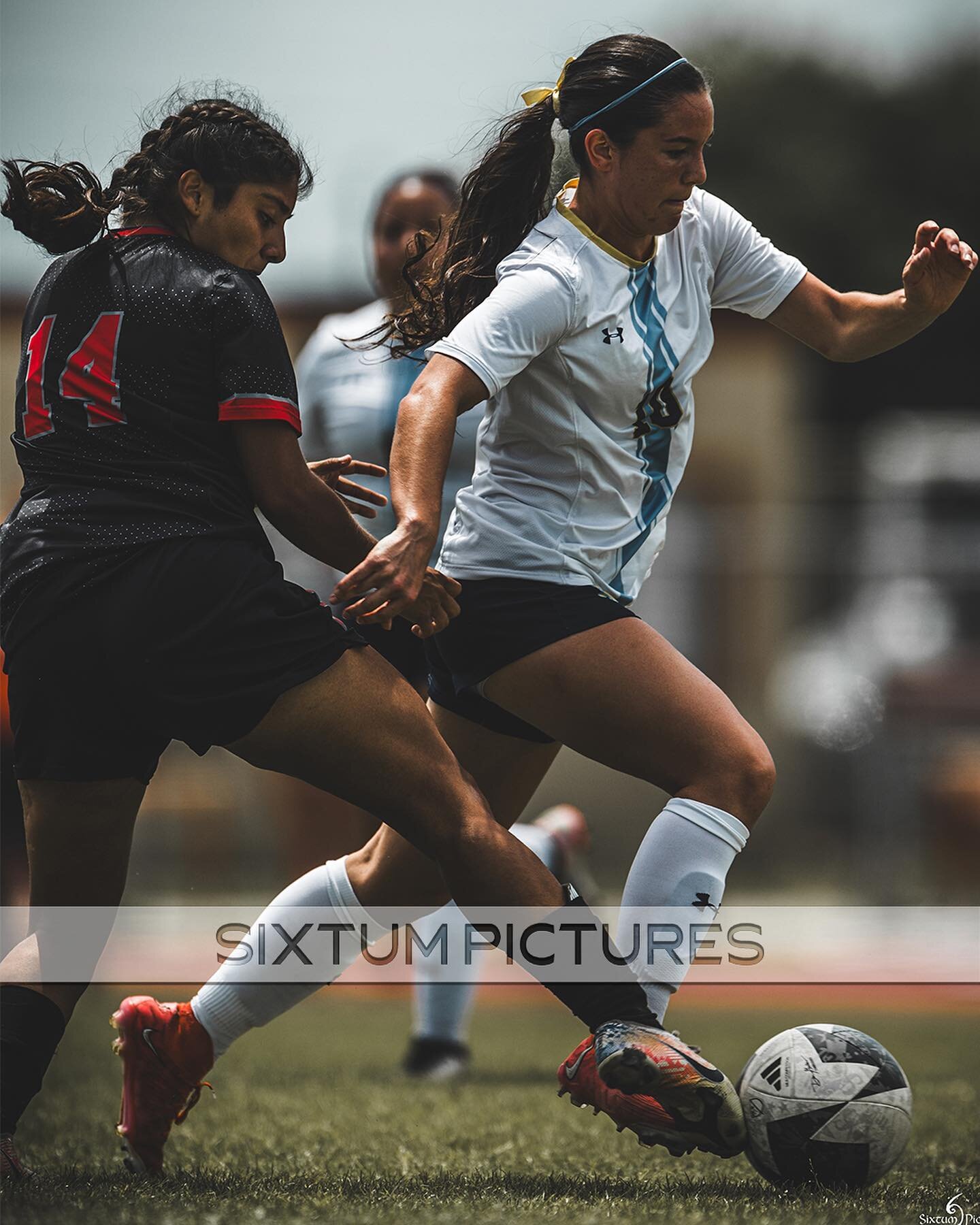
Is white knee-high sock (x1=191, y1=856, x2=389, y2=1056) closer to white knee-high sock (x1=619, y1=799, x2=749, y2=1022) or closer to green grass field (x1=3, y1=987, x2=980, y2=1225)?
green grass field (x1=3, y1=987, x2=980, y2=1225)

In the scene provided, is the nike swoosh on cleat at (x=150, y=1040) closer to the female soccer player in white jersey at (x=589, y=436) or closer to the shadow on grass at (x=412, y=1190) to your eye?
the female soccer player in white jersey at (x=589, y=436)

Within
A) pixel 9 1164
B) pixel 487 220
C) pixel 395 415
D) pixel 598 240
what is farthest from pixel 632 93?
pixel 9 1164

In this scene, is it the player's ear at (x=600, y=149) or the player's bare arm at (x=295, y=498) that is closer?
the player's bare arm at (x=295, y=498)

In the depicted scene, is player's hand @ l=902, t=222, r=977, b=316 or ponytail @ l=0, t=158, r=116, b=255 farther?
player's hand @ l=902, t=222, r=977, b=316

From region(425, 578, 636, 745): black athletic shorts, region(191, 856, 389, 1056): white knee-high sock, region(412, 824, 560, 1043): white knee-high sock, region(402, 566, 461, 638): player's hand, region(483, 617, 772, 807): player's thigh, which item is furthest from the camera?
region(412, 824, 560, 1043): white knee-high sock

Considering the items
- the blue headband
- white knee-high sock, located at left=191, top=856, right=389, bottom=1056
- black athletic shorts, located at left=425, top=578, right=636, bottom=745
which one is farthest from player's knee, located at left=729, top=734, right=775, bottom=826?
the blue headband

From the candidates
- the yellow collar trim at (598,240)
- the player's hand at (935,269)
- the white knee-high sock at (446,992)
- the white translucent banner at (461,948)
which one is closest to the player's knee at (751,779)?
the white translucent banner at (461,948)

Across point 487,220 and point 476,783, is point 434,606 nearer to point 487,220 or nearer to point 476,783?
point 476,783

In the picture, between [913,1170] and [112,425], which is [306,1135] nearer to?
[913,1170]

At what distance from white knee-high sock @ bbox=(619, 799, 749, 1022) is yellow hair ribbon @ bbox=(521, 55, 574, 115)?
1.60m

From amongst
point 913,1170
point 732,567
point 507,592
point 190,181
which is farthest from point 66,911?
point 732,567

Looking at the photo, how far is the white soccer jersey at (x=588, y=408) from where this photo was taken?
137 inches

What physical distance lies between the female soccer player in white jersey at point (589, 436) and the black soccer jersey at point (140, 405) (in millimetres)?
348

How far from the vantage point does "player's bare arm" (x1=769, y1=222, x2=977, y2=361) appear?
3793 millimetres
